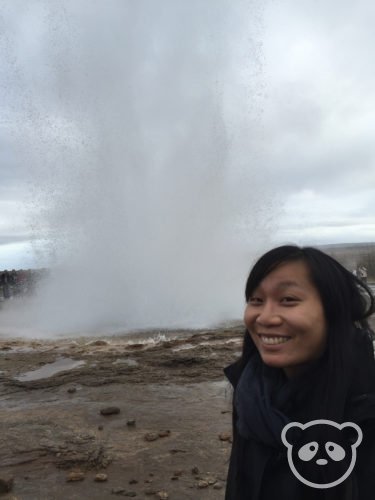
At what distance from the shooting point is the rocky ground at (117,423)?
11.3 feet

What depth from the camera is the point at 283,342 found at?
5.03 ft

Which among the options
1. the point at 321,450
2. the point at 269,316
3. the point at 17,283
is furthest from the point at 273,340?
the point at 17,283

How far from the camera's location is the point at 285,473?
137cm

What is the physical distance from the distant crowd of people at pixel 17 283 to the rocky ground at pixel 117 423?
1167cm

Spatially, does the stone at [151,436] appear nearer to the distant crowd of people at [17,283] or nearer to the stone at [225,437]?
the stone at [225,437]

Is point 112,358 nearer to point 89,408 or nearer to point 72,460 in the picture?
point 89,408

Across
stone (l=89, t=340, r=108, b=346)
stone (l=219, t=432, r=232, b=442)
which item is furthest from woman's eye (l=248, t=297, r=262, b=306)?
stone (l=89, t=340, r=108, b=346)

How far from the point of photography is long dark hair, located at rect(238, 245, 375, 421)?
1.35 meters

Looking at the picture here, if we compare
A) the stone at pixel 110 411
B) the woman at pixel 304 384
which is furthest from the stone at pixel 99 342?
the woman at pixel 304 384

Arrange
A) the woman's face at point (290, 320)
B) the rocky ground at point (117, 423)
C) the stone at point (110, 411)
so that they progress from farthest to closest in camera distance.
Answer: the stone at point (110, 411) < the rocky ground at point (117, 423) < the woman's face at point (290, 320)

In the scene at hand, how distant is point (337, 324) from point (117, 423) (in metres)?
3.69

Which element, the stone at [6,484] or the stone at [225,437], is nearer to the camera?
the stone at [6,484]

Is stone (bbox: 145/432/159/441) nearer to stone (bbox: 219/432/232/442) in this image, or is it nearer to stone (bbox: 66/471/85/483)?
stone (bbox: 219/432/232/442)

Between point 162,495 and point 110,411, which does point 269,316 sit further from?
point 110,411
